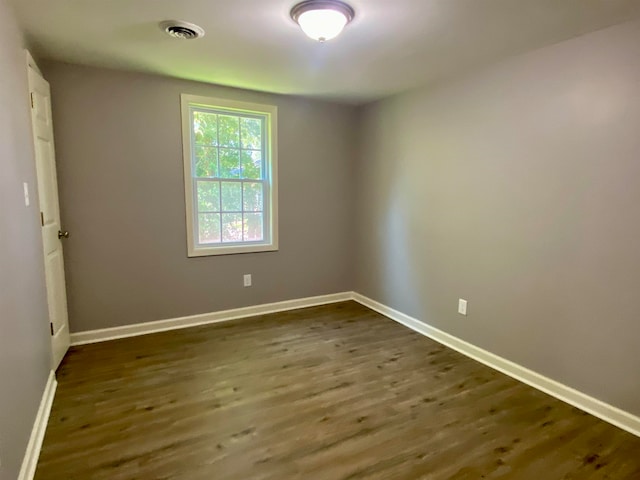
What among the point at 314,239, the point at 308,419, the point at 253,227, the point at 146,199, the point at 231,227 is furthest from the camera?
the point at 314,239

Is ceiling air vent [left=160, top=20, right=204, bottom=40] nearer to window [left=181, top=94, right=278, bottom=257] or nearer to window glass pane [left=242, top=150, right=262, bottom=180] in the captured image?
window [left=181, top=94, right=278, bottom=257]

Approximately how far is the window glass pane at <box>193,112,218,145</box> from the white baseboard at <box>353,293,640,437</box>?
2.56m

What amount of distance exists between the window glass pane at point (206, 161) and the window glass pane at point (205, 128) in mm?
68

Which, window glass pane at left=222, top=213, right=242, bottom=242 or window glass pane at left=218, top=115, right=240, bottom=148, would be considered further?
window glass pane at left=222, top=213, right=242, bottom=242

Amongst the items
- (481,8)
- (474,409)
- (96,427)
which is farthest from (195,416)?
(481,8)

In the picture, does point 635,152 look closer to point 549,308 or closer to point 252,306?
point 549,308

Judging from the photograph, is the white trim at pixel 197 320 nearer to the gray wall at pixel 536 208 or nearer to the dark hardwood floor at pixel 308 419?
the dark hardwood floor at pixel 308 419

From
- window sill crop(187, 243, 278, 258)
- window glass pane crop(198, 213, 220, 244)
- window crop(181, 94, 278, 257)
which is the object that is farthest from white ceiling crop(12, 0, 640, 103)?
window sill crop(187, 243, 278, 258)

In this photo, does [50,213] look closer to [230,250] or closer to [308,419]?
[230,250]

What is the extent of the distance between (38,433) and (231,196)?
2.49 metres

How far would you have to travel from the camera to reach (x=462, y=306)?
3.27m

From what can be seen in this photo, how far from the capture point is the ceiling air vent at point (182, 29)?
2.24 meters

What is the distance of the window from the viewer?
3.71 meters

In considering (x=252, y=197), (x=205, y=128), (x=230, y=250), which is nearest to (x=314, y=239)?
(x=252, y=197)
